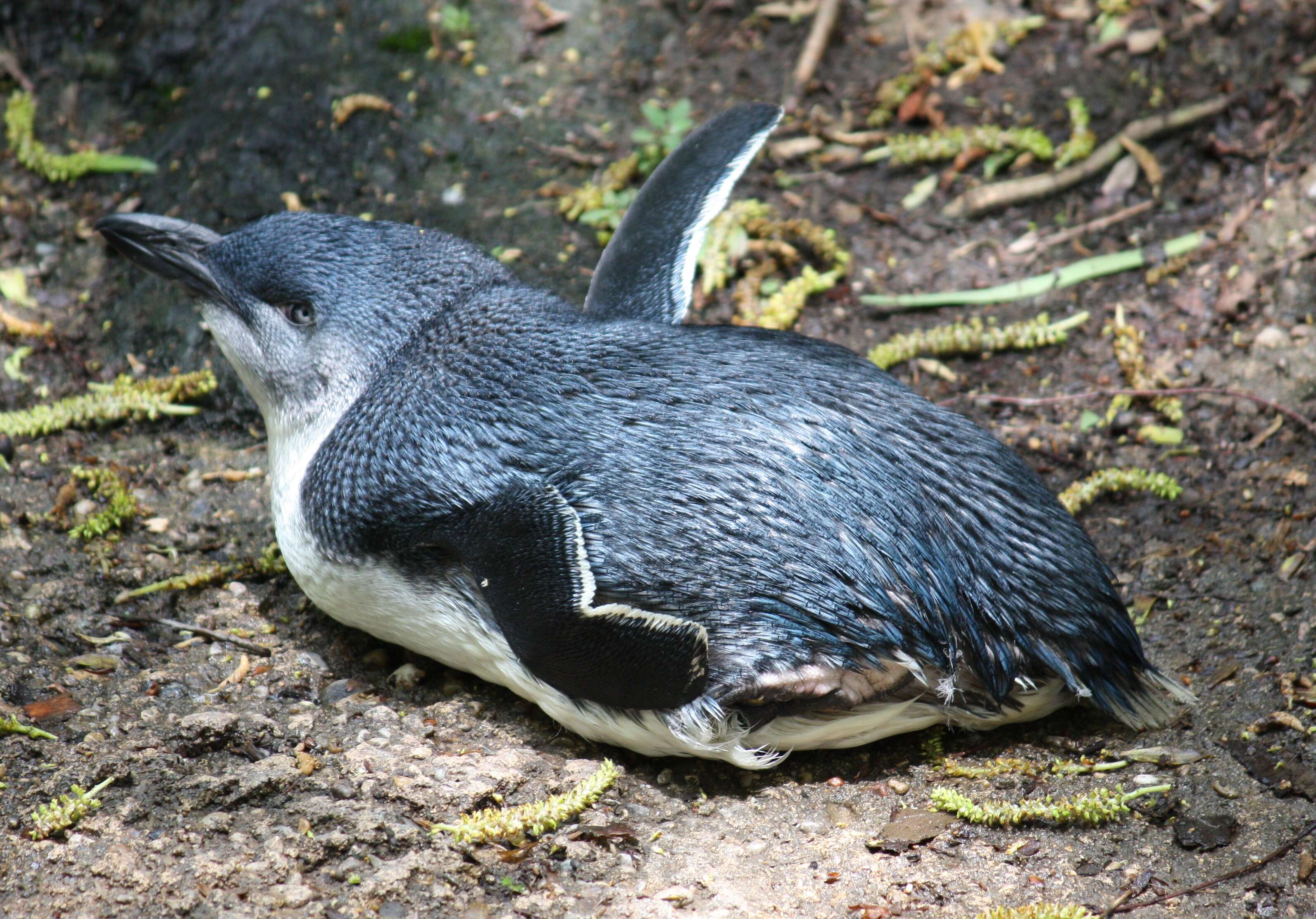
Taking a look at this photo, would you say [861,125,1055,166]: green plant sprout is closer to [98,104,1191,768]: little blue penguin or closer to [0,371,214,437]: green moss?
[98,104,1191,768]: little blue penguin

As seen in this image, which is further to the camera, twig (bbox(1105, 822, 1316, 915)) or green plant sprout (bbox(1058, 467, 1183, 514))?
green plant sprout (bbox(1058, 467, 1183, 514))

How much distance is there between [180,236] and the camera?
11.9 feet

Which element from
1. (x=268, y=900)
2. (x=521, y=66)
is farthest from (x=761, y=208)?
(x=268, y=900)

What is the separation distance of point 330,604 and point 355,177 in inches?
93.0

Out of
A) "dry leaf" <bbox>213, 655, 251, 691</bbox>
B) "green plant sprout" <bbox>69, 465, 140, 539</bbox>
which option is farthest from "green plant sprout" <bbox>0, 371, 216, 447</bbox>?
"dry leaf" <bbox>213, 655, 251, 691</bbox>

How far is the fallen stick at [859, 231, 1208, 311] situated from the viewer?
458cm

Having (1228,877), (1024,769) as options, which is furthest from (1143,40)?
(1228,877)

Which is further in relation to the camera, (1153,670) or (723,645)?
(1153,670)

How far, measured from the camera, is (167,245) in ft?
11.9

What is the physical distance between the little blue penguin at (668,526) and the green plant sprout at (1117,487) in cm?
76

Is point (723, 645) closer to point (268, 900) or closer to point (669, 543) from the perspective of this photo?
point (669, 543)

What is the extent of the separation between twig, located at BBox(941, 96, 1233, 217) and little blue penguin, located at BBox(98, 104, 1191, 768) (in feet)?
6.89

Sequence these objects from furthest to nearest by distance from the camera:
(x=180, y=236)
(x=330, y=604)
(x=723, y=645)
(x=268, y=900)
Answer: (x=180, y=236) → (x=330, y=604) → (x=723, y=645) → (x=268, y=900)

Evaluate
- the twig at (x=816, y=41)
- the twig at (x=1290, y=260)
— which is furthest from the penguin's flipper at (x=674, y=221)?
the twig at (x=1290, y=260)
